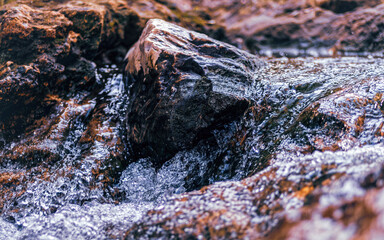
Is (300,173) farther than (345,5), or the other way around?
(345,5)

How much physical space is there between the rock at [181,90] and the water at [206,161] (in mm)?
184

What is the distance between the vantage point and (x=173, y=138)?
2953 millimetres

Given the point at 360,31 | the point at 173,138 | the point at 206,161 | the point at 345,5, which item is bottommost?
the point at 206,161

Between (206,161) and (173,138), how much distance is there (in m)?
0.47

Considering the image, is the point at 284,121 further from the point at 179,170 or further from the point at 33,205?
the point at 33,205

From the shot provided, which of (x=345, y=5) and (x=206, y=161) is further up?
(x=345, y=5)

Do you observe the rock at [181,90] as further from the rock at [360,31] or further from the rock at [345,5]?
the rock at [345,5]

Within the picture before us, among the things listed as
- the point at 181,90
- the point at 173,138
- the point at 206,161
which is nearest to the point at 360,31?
the point at 181,90

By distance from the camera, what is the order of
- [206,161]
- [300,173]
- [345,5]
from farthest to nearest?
[345,5] < [206,161] < [300,173]

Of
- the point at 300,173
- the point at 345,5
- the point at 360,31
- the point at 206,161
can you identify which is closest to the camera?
the point at 300,173

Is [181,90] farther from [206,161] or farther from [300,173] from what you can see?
[300,173]

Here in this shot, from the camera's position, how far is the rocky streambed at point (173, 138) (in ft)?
5.04

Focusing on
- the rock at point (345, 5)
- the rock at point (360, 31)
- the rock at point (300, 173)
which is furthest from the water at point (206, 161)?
the rock at point (345, 5)

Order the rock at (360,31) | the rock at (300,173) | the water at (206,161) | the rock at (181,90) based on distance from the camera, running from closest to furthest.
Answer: the rock at (300,173), the water at (206,161), the rock at (181,90), the rock at (360,31)
